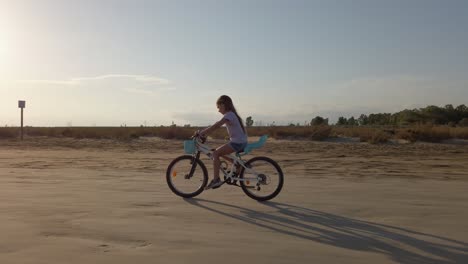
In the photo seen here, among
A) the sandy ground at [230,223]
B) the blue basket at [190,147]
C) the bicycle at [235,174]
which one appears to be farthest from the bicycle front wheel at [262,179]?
the blue basket at [190,147]

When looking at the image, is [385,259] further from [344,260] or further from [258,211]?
[258,211]

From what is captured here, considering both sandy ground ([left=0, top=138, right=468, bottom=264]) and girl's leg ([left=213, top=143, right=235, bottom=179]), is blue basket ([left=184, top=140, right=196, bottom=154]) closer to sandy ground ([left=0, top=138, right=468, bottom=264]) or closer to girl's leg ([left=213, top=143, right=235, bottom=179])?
girl's leg ([left=213, top=143, right=235, bottom=179])

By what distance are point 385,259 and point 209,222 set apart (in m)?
2.27

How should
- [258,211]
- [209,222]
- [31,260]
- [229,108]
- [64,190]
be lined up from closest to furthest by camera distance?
[31,260] → [209,222] → [258,211] → [229,108] → [64,190]

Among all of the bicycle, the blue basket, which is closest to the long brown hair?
the bicycle

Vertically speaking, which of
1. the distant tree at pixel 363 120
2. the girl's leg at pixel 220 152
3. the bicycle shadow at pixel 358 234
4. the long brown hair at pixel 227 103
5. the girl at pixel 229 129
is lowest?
the bicycle shadow at pixel 358 234

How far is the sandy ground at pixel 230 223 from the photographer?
450cm

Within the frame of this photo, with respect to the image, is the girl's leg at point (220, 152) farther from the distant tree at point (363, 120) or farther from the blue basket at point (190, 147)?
the distant tree at point (363, 120)

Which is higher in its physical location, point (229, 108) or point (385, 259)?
point (229, 108)

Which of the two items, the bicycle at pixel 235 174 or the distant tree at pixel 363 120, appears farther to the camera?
the distant tree at pixel 363 120

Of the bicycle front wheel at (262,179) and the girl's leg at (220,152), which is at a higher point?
the girl's leg at (220,152)

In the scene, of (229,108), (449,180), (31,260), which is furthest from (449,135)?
(31,260)

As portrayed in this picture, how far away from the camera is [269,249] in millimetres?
4699

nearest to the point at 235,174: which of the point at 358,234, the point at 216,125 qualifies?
the point at 216,125
